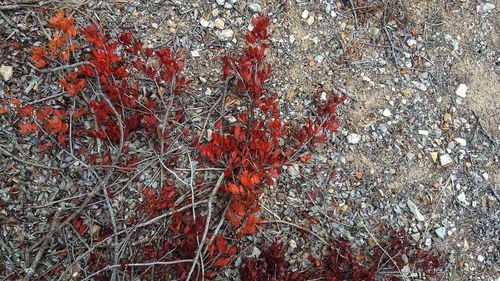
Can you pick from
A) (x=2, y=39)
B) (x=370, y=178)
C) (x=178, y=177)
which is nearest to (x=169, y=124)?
(x=178, y=177)

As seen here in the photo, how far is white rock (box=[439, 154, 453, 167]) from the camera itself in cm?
356

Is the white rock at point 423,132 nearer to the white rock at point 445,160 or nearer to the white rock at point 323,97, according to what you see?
the white rock at point 445,160

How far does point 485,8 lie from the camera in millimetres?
3973

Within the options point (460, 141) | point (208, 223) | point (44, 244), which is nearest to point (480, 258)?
point (460, 141)

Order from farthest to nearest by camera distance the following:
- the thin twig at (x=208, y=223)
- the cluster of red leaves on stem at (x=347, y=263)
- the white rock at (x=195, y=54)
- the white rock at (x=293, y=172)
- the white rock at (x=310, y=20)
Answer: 1. the white rock at (x=310, y=20)
2. the white rock at (x=195, y=54)
3. the white rock at (x=293, y=172)
4. the cluster of red leaves on stem at (x=347, y=263)
5. the thin twig at (x=208, y=223)

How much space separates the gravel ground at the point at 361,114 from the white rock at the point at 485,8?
0.01 meters

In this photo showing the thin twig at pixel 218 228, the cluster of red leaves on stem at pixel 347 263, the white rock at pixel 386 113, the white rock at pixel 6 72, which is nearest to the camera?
the thin twig at pixel 218 228

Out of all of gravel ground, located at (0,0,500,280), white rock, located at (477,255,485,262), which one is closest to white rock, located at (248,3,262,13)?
gravel ground, located at (0,0,500,280)

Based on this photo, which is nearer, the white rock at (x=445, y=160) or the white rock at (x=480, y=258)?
the white rock at (x=480, y=258)

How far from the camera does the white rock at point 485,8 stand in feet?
13.0

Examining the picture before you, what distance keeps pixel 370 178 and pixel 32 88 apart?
246cm

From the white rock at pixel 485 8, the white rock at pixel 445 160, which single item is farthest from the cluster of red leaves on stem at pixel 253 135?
the white rock at pixel 485 8

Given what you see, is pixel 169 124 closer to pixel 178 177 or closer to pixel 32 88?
pixel 178 177

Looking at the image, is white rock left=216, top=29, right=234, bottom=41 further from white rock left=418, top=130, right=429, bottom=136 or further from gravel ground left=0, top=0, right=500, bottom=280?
white rock left=418, top=130, right=429, bottom=136
